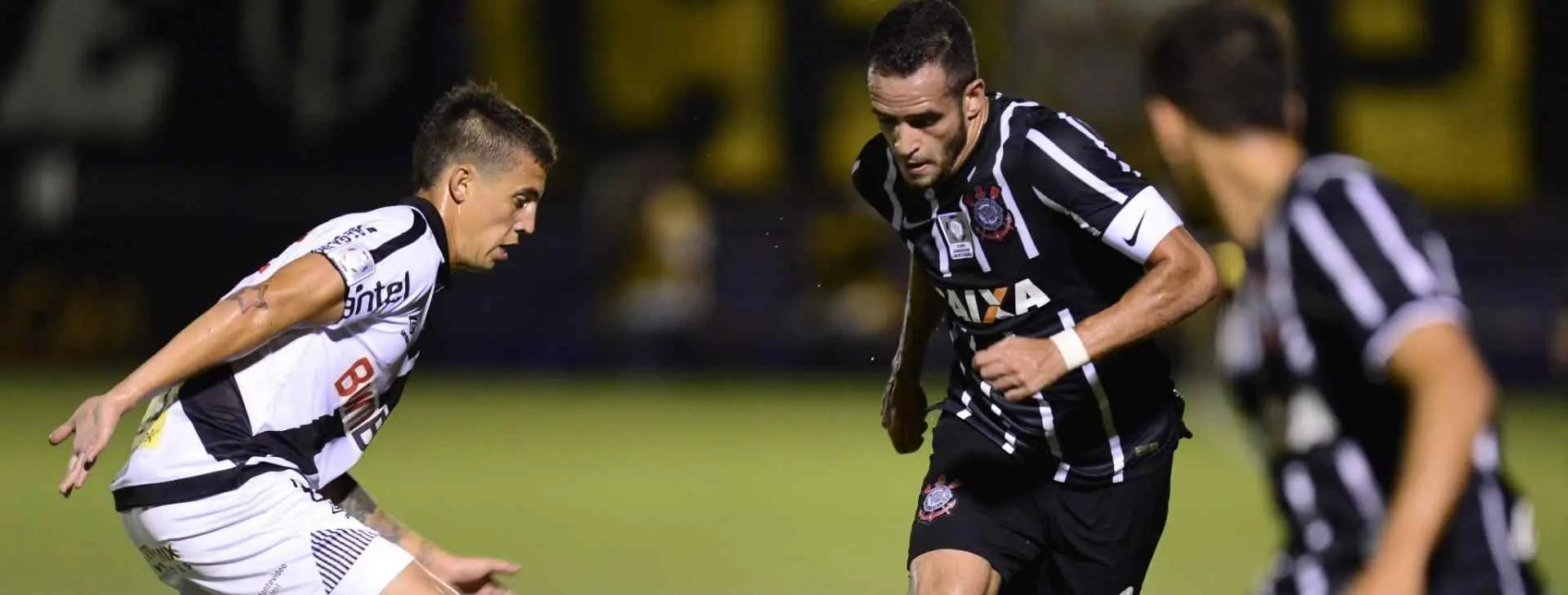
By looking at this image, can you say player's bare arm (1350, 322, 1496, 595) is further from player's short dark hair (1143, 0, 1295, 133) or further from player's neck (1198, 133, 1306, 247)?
player's short dark hair (1143, 0, 1295, 133)

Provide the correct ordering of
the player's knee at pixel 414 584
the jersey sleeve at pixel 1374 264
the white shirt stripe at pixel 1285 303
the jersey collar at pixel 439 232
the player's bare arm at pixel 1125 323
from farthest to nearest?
the jersey collar at pixel 439 232, the player's knee at pixel 414 584, the player's bare arm at pixel 1125 323, the white shirt stripe at pixel 1285 303, the jersey sleeve at pixel 1374 264

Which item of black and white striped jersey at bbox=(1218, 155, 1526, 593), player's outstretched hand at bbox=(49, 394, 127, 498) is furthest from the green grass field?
black and white striped jersey at bbox=(1218, 155, 1526, 593)

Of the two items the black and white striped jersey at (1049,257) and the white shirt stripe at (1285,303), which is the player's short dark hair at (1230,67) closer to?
the white shirt stripe at (1285,303)

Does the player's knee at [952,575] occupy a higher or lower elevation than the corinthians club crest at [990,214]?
lower

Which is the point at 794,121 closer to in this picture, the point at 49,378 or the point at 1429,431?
the point at 49,378

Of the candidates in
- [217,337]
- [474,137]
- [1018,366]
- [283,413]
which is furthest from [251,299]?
[1018,366]

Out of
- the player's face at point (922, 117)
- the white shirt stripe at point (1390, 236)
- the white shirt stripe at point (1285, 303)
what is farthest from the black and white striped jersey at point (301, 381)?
the white shirt stripe at point (1390, 236)

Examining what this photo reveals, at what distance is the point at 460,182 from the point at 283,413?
2.52 feet

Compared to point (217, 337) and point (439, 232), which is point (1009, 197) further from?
point (217, 337)

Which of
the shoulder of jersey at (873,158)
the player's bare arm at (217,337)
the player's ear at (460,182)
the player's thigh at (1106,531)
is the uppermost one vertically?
the player's ear at (460,182)

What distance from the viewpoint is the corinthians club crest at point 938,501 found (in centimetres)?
535

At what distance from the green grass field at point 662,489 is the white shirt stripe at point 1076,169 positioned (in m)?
3.61

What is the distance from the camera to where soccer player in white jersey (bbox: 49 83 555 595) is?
4.39 metres

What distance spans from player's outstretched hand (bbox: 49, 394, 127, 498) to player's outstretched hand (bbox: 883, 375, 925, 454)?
2378 mm
